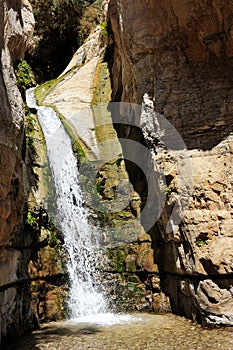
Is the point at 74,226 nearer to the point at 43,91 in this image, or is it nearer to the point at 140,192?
the point at 140,192

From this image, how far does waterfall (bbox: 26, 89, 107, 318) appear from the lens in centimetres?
830

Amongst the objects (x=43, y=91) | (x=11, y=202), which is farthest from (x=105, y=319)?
(x=43, y=91)

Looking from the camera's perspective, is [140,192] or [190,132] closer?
[190,132]

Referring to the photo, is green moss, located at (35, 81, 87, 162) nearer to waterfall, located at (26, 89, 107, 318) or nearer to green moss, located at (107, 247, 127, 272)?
waterfall, located at (26, 89, 107, 318)

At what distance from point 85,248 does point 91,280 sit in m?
0.85

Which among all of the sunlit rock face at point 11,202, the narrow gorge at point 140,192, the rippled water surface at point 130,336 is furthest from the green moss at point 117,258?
the sunlit rock face at point 11,202

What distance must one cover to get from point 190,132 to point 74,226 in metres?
3.83

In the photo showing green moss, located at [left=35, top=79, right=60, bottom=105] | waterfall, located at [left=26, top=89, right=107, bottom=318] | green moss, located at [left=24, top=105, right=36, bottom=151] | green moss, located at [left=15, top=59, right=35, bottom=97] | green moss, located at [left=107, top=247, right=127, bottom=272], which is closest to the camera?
waterfall, located at [left=26, top=89, right=107, bottom=318]

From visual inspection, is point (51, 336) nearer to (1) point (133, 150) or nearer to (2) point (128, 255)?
(2) point (128, 255)

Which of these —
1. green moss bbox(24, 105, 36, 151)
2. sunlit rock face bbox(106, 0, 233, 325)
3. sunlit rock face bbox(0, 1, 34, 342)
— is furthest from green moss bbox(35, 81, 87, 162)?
sunlit rock face bbox(0, 1, 34, 342)

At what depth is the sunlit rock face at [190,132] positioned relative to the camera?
6.93m

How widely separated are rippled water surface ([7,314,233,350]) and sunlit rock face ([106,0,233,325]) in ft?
1.89

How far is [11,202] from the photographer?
20.7 ft

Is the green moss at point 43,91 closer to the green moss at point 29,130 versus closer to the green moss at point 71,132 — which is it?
the green moss at point 71,132
